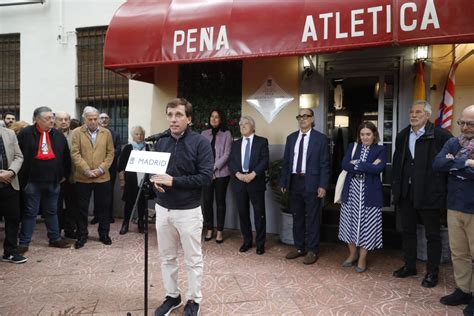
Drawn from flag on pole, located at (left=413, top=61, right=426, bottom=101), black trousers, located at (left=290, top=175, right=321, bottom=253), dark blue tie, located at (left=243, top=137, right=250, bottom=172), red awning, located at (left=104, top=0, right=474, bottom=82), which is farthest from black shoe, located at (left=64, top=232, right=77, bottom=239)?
flag on pole, located at (left=413, top=61, right=426, bottom=101)

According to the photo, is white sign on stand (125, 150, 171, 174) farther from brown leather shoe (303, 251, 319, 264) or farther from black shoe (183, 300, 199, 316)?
brown leather shoe (303, 251, 319, 264)

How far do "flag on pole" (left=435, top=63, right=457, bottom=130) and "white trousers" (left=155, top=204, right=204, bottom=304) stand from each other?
13.2 feet

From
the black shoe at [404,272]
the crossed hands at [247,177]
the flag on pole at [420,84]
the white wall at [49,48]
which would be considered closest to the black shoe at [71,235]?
the crossed hands at [247,177]

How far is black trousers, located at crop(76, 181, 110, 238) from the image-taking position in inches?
216

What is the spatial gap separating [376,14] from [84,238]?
16.5 ft


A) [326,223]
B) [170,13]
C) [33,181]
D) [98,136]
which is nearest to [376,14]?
[170,13]

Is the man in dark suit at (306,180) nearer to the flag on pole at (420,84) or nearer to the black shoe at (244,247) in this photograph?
the black shoe at (244,247)

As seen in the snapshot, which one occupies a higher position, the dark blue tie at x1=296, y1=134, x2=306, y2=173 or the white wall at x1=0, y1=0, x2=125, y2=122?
the white wall at x1=0, y1=0, x2=125, y2=122

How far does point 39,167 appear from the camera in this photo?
5.13 meters

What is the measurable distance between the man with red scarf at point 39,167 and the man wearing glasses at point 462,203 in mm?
4864

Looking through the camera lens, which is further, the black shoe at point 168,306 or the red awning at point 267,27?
the red awning at point 267,27

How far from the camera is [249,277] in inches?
171

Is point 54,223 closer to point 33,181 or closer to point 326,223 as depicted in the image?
point 33,181

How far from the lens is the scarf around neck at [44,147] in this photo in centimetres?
514
